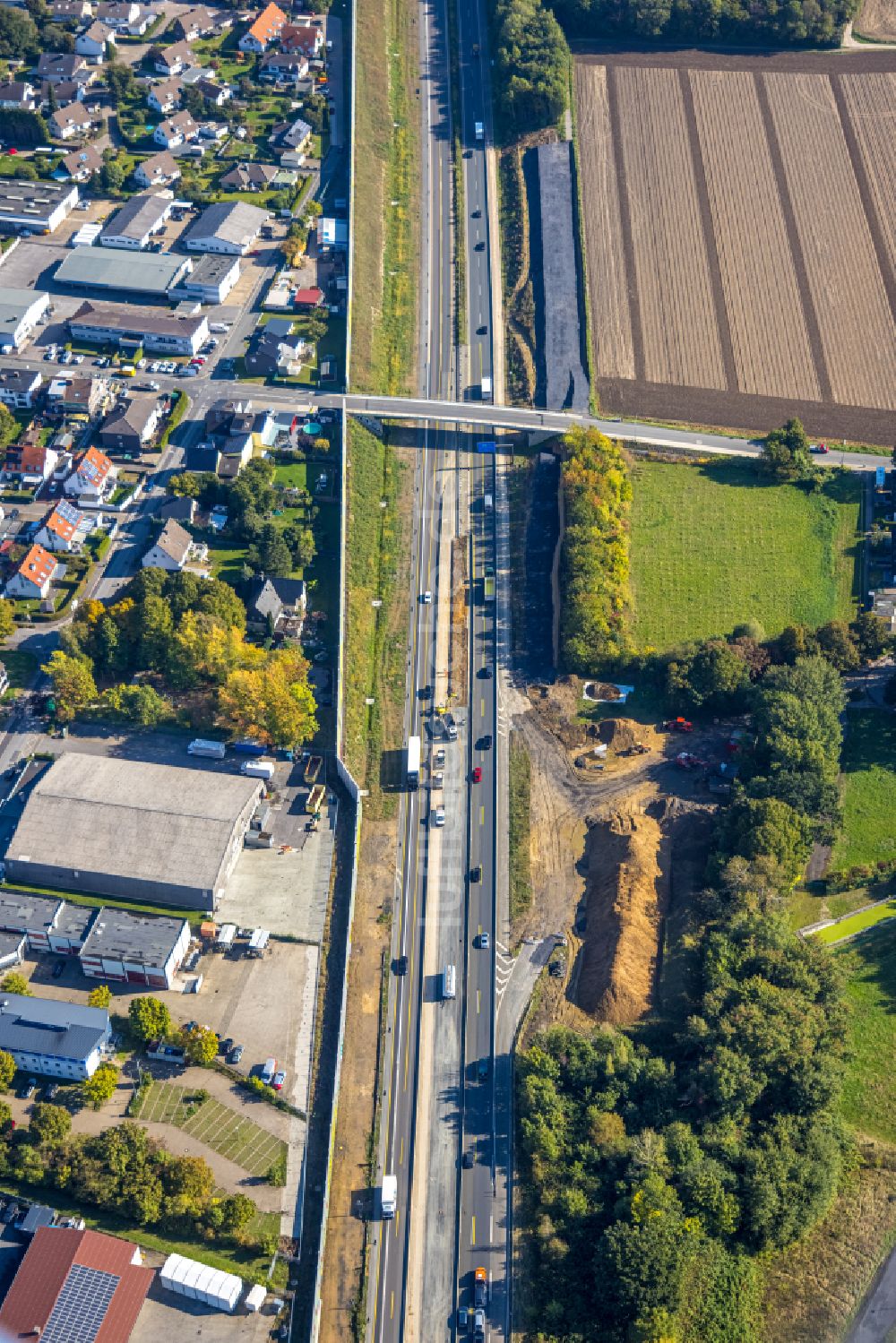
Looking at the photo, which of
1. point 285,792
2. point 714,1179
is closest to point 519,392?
point 285,792

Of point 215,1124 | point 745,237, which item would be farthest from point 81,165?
point 215,1124

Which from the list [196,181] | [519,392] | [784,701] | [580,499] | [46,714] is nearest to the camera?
[784,701]

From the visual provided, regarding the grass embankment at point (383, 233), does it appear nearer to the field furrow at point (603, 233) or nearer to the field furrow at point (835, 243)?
the field furrow at point (603, 233)

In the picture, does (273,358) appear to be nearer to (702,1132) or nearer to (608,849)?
(608,849)

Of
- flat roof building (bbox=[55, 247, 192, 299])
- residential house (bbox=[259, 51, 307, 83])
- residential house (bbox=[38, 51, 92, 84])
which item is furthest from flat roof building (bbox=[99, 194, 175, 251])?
residential house (bbox=[259, 51, 307, 83])

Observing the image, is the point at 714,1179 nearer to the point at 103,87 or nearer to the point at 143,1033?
the point at 143,1033

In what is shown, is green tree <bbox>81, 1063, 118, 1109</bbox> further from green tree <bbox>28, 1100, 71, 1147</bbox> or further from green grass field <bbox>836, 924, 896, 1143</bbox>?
green grass field <bbox>836, 924, 896, 1143</bbox>

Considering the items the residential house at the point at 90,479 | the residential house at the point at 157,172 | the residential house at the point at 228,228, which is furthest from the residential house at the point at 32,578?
the residential house at the point at 157,172
